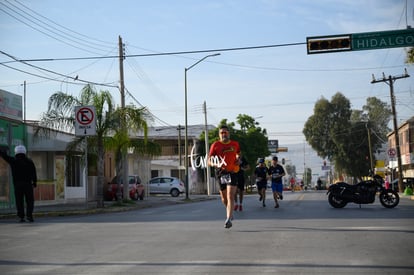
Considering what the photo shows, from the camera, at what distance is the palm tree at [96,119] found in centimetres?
2317

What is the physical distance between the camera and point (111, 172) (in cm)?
4100

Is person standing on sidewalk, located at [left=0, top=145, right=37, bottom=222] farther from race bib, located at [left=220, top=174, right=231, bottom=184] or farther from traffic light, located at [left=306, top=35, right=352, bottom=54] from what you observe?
traffic light, located at [left=306, top=35, right=352, bottom=54]

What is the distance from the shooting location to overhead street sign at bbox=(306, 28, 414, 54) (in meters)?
22.3

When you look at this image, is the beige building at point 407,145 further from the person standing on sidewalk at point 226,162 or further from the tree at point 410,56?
the person standing on sidewalk at point 226,162

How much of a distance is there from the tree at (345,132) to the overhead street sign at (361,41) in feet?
167

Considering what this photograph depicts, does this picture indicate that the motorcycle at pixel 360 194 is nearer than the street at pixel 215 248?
No

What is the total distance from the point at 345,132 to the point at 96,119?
56.8 meters

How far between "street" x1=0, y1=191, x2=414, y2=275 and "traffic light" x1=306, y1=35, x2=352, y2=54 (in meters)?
10.5

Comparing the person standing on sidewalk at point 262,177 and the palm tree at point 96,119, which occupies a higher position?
the palm tree at point 96,119

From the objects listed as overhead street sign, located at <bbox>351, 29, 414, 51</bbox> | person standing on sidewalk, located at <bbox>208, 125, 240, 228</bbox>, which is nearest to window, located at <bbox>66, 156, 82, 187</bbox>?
overhead street sign, located at <bbox>351, 29, 414, 51</bbox>

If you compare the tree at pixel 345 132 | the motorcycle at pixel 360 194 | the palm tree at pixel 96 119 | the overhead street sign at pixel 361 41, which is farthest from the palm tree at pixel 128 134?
the tree at pixel 345 132

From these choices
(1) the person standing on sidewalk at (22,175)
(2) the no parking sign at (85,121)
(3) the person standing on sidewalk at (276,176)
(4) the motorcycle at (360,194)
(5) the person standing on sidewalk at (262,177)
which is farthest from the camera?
(2) the no parking sign at (85,121)

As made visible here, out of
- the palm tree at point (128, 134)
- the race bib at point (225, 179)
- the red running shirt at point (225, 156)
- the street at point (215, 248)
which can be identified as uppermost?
the palm tree at point (128, 134)

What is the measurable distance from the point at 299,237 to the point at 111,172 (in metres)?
32.1
